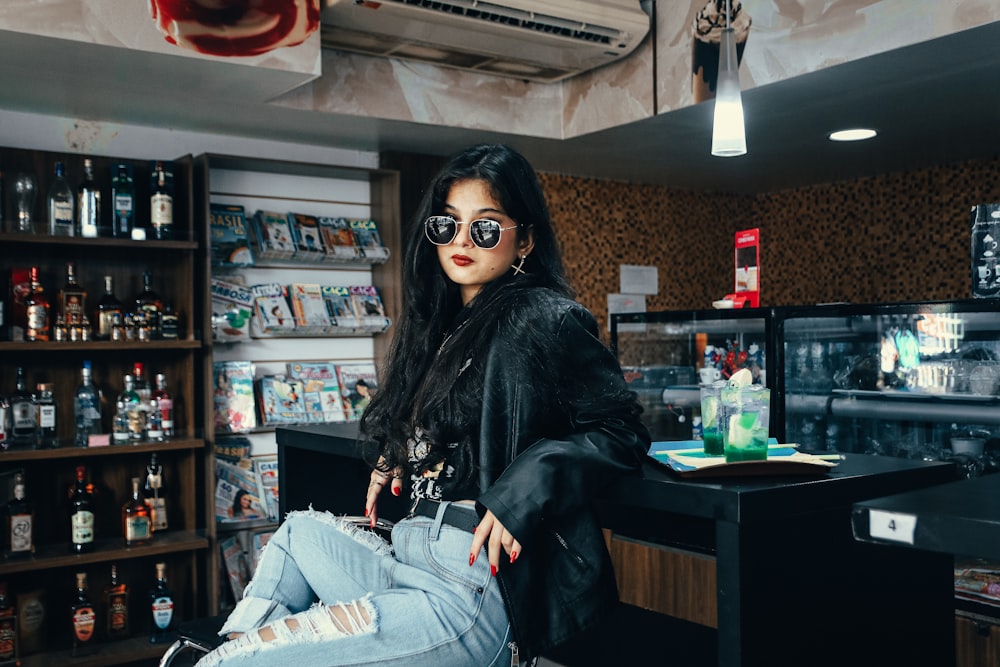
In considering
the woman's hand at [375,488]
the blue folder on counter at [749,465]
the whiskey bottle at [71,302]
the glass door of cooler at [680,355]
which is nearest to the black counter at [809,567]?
the blue folder on counter at [749,465]

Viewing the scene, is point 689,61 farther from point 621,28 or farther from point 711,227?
point 711,227

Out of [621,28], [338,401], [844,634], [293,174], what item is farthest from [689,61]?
[844,634]

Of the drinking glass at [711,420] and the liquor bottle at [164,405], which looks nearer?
the drinking glass at [711,420]

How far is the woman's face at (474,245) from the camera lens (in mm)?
1781

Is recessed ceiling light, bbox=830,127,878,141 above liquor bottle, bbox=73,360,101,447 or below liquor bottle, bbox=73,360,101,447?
above

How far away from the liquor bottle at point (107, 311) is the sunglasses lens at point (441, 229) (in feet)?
8.76

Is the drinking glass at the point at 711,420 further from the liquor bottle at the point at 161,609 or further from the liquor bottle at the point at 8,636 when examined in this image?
the liquor bottle at the point at 8,636

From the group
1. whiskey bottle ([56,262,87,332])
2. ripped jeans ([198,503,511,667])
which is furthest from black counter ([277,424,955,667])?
whiskey bottle ([56,262,87,332])

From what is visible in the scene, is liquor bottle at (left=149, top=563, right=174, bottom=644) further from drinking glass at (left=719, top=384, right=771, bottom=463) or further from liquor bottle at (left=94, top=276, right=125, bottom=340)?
drinking glass at (left=719, top=384, right=771, bottom=463)

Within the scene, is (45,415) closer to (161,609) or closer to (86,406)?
(86,406)

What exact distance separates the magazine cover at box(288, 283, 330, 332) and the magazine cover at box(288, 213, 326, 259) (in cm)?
17

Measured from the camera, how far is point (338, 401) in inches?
185

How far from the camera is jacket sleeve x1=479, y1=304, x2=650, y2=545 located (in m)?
1.39

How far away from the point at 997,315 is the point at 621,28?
1.85 meters
